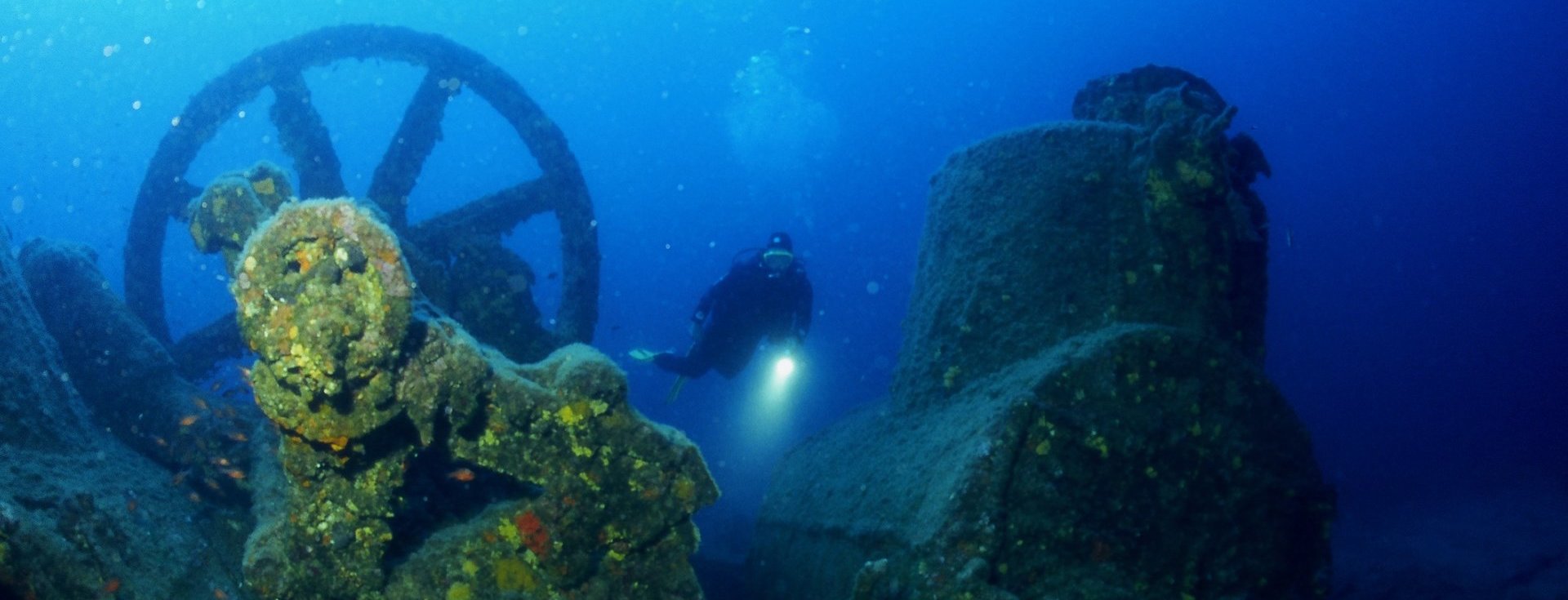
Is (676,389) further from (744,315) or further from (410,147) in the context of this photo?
(410,147)

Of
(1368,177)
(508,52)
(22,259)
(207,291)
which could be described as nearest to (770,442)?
(22,259)

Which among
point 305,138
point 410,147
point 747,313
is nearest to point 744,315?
point 747,313

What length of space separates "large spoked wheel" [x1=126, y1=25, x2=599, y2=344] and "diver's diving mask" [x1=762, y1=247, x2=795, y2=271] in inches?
107

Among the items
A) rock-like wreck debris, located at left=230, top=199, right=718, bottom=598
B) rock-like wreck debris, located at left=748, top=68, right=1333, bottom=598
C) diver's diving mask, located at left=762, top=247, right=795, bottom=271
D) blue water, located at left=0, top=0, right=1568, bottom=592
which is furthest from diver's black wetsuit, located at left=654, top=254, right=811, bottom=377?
rock-like wreck debris, located at left=230, top=199, right=718, bottom=598

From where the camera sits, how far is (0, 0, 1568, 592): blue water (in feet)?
113

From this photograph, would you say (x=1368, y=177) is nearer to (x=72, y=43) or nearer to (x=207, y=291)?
(x=207, y=291)

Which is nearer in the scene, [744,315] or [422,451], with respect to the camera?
[422,451]

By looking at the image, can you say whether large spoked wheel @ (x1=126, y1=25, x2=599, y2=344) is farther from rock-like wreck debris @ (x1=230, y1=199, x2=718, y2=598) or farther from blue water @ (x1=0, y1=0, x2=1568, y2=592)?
rock-like wreck debris @ (x1=230, y1=199, x2=718, y2=598)

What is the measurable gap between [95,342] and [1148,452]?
7.46 m

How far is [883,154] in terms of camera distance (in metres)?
102

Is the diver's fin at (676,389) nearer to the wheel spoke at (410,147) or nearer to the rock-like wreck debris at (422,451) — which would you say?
the wheel spoke at (410,147)

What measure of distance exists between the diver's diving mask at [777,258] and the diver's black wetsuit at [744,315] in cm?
12

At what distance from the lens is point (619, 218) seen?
101062mm

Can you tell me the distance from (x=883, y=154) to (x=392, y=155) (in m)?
97.4
